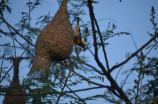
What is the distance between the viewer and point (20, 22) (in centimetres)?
225

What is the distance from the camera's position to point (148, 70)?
175 centimetres

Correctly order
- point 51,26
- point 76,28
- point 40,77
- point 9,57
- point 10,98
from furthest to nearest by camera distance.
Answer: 1. point 9,57
2. point 10,98
3. point 76,28
4. point 51,26
5. point 40,77

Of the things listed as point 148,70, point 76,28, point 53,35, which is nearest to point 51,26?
point 53,35

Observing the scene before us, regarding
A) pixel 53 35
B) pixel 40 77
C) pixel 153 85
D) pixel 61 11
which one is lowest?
pixel 153 85

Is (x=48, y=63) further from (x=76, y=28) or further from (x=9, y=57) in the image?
(x=9, y=57)

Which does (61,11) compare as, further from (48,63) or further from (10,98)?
(10,98)

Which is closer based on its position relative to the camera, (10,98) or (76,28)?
(76,28)

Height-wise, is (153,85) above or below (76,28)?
below

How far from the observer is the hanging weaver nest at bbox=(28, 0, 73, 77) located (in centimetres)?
136

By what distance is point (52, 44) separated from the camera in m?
1.38

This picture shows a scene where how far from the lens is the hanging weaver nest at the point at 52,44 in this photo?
1361mm

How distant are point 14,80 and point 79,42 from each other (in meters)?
1.50

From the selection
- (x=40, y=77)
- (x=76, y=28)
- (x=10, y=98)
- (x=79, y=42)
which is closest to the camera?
(x=40, y=77)

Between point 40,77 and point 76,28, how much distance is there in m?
0.47
